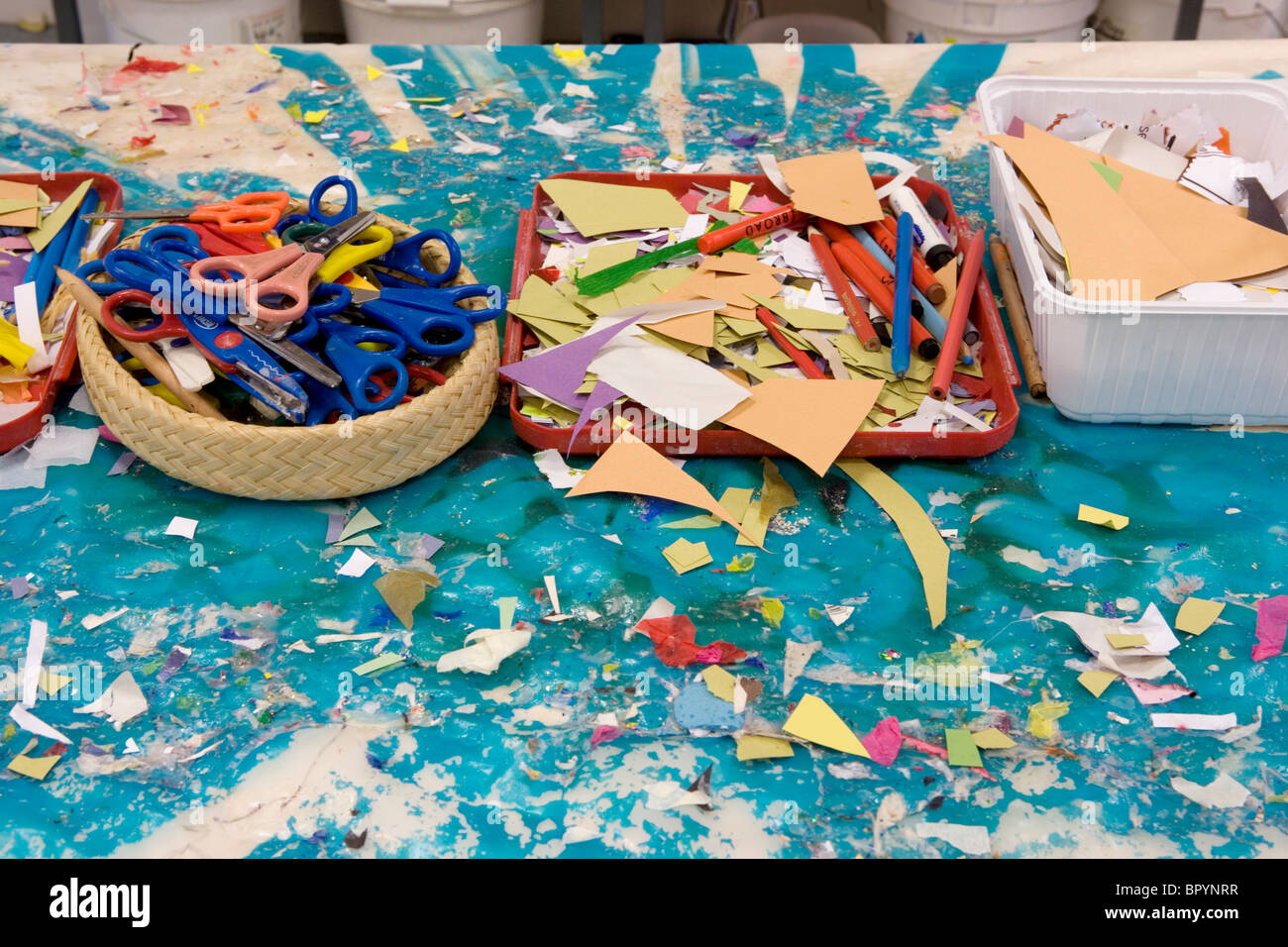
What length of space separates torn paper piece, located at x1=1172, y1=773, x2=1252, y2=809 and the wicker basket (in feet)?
2.33

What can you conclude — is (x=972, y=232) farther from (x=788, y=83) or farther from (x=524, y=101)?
(x=524, y=101)

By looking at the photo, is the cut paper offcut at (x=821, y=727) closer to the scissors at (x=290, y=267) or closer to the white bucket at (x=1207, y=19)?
the scissors at (x=290, y=267)

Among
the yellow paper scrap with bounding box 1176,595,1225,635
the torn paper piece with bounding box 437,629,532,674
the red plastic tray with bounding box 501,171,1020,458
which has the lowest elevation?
the torn paper piece with bounding box 437,629,532,674

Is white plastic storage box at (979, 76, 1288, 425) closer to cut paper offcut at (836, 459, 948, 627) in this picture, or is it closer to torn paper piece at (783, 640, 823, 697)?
cut paper offcut at (836, 459, 948, 627)

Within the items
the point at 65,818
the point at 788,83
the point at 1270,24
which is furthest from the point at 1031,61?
the point at 65,818

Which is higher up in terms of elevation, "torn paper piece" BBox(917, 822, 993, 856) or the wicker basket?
the wicker basket

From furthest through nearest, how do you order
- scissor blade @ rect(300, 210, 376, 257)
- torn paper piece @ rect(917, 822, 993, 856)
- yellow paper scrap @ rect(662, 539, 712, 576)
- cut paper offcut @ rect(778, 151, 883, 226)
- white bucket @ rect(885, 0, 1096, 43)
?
white bucket @ rect(885, 0, 1096, 43) < cut paper offcut @ rect(778, 151, 883, 226) < scissor blade @ rect(300, 210, 376, 257) < yellow paper scrap @ rect(662, 539, 712, 576) < torn paper piece @ rect(917, 822, 993, 856)

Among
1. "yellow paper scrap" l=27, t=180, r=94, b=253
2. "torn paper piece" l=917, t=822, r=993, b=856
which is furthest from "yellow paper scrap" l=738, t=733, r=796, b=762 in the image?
"yellow paper scrap" l=27, t=180, r=94, b=253

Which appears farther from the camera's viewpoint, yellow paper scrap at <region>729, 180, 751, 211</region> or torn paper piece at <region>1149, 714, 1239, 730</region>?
yellow paper scrap at <region>729, 180, 751, 211</region>

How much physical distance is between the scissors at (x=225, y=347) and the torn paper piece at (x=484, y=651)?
0.28 m

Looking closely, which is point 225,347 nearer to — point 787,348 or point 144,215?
point 144,215

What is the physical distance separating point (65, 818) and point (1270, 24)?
2.84 m

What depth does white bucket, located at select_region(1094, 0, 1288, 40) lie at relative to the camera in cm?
243

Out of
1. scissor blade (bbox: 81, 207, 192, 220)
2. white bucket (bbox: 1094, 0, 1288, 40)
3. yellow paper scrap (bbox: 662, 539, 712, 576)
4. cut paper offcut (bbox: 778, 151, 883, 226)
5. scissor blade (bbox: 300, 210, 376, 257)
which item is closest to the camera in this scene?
yellow paper scrap (bbox: 662, 539, 712, 576)
